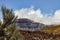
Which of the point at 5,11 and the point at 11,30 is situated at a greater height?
the point at 5,11

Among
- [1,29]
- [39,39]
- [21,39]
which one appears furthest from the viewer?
[39,39]

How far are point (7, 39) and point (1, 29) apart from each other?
140 centimetres

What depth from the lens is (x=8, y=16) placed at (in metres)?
33.0

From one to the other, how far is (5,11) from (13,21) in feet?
4.77

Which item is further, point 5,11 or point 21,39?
point 21,39

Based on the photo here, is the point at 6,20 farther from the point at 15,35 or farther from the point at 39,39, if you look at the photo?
the point at 39,39

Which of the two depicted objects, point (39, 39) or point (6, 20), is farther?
point (39, 39)

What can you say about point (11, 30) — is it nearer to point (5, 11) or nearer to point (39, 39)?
point (5, 11)

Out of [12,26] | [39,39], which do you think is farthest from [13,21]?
[39,39]

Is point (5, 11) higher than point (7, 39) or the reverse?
higher

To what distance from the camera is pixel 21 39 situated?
35.7 metres

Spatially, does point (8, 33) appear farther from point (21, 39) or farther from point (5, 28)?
point (21, 39)

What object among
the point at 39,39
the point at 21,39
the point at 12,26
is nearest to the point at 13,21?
the point at 12,26

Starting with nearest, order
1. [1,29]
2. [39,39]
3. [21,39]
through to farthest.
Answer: [1,29] → [21,39] → [39,39]
